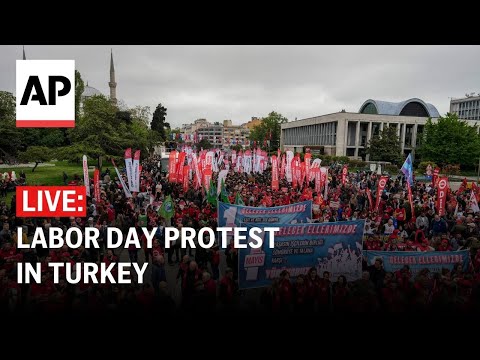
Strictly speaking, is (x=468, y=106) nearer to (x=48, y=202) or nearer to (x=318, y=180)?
(x=318, y=180)

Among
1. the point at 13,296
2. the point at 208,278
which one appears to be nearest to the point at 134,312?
the point at 208,278

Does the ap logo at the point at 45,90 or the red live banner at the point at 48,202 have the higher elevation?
the ap logo at the point at 45,90

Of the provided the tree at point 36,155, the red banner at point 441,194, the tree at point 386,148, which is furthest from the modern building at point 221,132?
the red banner at point 441,194

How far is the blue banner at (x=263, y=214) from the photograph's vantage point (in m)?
9.12

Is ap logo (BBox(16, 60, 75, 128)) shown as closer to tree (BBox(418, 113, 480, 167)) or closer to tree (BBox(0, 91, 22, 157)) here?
tree (BBox(0, 91, 22, 157))

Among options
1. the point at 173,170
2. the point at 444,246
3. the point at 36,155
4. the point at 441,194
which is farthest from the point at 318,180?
the point at 36,155

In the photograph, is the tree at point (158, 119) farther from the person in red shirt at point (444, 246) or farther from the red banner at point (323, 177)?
the person in red shirt at point (444, 246)

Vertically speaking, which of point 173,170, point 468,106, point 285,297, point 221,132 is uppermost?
point 468,106

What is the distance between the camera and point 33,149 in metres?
27.2

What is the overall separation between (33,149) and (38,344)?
26.7m

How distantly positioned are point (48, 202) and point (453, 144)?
166ft

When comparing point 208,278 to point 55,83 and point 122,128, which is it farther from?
point 122,128

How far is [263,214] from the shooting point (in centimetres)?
929

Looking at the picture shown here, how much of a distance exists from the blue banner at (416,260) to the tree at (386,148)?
152ft
